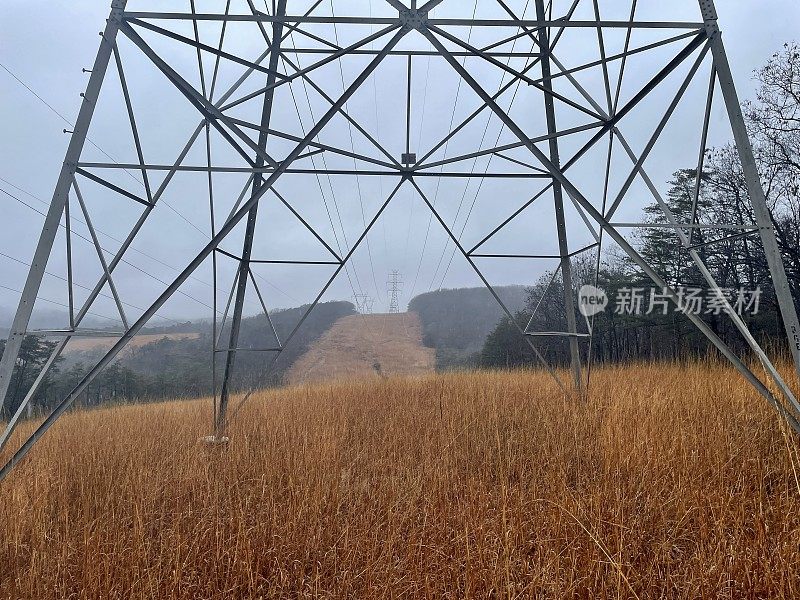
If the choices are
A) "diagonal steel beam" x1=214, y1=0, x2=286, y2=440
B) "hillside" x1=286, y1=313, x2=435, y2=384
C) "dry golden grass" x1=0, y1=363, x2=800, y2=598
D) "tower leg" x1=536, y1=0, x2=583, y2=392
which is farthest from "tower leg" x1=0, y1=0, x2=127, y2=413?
"hillside" x1=286, y1=313, x2=435, y2=384

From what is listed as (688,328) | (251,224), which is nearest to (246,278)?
(251,224)

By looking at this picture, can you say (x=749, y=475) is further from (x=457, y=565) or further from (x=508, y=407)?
(x=508, y=407)

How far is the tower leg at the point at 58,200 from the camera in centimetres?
401

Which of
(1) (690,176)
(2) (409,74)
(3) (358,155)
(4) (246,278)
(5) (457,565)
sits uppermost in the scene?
(1) (690,176)

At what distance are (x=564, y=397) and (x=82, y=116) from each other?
759 cm

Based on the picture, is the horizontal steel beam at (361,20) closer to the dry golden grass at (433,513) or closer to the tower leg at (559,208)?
the tower leg at (559,208)

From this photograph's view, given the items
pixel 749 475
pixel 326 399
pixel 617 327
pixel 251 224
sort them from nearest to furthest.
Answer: pixel 749 475 → pixel 251 224 → pixel 326 399 → pixel 617 327

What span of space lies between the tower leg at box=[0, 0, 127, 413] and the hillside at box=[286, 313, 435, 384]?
72.2 ft

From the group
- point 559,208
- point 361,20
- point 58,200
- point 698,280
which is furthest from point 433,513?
point 698,280

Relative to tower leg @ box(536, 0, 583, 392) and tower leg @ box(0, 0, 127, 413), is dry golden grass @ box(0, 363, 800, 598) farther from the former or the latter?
tower leg @ box(536, 0, 583, 392)

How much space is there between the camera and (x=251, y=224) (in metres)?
7.12

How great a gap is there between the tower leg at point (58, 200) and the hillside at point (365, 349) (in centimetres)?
2201

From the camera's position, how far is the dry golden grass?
2.65 m

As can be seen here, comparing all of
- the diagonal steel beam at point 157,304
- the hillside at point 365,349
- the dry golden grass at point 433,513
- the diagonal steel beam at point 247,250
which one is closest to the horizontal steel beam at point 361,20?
the diagonal steel beam at point 157,304
